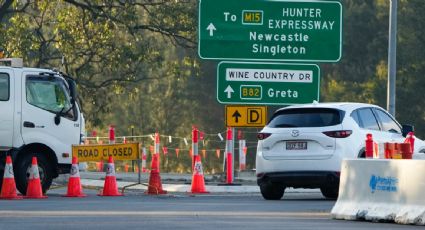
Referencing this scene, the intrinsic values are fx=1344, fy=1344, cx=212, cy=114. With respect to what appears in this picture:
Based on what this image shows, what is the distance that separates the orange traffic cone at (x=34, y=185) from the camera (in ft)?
74.3

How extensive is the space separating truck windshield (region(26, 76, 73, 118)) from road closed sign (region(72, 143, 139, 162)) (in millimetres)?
707

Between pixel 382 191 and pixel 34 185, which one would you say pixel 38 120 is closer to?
pixel 34 185

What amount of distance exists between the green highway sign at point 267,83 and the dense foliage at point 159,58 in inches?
277

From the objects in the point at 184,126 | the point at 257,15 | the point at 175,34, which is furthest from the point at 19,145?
the point at 184,126

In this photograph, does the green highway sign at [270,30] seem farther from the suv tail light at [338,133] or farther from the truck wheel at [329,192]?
the suv tail light at [338,133]

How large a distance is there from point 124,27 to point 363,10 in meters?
41.3

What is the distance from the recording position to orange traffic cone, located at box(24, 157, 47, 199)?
2266cm

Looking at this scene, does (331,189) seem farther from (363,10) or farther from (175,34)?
(363,10)

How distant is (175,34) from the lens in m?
37.1

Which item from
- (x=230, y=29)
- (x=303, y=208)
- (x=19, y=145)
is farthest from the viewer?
(x=230, y=29)

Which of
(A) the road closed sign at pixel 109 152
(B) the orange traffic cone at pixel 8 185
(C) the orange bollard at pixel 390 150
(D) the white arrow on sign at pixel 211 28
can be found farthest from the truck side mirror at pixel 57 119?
(C) the orange bollard at pixel 390 150

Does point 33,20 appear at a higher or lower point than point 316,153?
higher

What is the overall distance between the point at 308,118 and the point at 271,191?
1.47m

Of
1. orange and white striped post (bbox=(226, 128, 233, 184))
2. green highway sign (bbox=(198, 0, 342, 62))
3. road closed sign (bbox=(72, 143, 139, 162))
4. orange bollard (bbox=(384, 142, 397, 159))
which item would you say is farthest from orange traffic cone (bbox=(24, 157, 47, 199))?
orange bollard (bbox=(384, 142, 397, 159))
